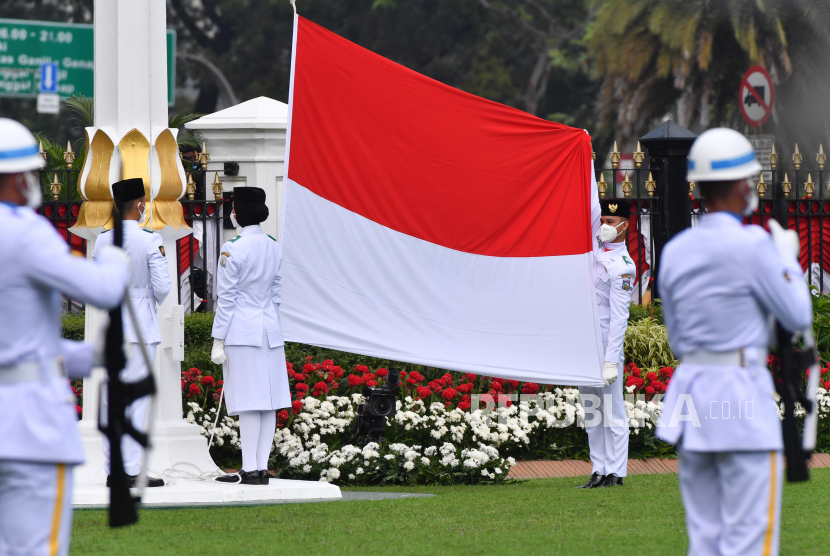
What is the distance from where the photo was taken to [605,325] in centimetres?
873

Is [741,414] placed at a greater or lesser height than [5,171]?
lesser

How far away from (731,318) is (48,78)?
921 inches

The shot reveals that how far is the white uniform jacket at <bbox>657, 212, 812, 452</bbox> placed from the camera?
13.8ft

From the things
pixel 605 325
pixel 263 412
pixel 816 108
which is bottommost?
pixel 263 412

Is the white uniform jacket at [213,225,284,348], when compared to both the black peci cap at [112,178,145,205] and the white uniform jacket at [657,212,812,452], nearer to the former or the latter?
the black peci cap at [112,178,145,205]

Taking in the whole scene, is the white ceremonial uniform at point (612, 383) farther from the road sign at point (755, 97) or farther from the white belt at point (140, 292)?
the road sign at point (755, 97)

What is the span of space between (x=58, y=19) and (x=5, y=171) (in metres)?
36.7

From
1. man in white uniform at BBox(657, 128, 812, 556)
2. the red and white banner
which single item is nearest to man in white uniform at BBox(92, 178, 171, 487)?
the red and white banner

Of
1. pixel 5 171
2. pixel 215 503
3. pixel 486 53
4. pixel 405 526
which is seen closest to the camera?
pixel 5 171

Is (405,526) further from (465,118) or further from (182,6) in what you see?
(182,6)

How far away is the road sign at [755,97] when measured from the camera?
48.5 feet

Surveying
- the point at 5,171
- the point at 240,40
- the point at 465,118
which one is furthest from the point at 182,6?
the point at 5,171

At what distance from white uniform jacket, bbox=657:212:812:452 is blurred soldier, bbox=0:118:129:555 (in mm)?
1939

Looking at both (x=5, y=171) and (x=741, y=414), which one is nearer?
(x=5, y=171)
